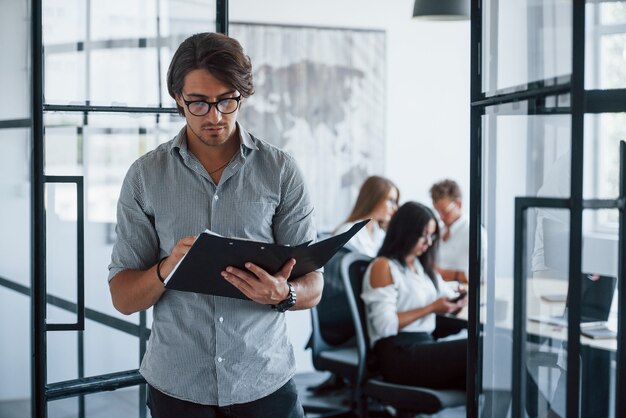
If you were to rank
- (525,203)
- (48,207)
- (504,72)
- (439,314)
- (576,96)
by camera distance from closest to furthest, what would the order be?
(576,96) → (525,203) → (504,72) → (48,207) → (439,314)

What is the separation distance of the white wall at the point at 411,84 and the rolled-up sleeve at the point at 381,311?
215cm

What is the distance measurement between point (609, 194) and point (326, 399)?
353 cm

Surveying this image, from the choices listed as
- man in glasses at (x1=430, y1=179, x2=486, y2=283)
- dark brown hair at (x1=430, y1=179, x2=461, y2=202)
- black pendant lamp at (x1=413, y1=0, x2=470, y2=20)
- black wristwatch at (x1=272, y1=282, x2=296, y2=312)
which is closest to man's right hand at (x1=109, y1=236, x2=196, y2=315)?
black wristwatch at (x1=272, y1=282, x2=296, y2=312)

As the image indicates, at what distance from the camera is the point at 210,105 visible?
77.8 inches

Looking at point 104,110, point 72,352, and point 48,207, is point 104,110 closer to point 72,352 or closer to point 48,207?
point 48,207

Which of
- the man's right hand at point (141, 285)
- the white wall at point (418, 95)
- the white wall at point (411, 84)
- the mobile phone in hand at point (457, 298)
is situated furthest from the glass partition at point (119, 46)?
the white wall at point (418, 95)

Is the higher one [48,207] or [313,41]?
[313,41]

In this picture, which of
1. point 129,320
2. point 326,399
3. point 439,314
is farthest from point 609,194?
point 326,399

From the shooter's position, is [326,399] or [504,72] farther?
[326,399]

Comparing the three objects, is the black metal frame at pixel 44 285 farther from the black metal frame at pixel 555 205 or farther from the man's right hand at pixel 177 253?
the black metal frame at pixel 555 205

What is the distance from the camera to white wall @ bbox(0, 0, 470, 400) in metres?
5.99

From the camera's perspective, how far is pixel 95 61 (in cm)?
303

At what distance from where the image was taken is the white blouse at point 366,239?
5.21m

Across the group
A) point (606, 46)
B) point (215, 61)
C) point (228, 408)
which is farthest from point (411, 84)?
point (228, 408)
